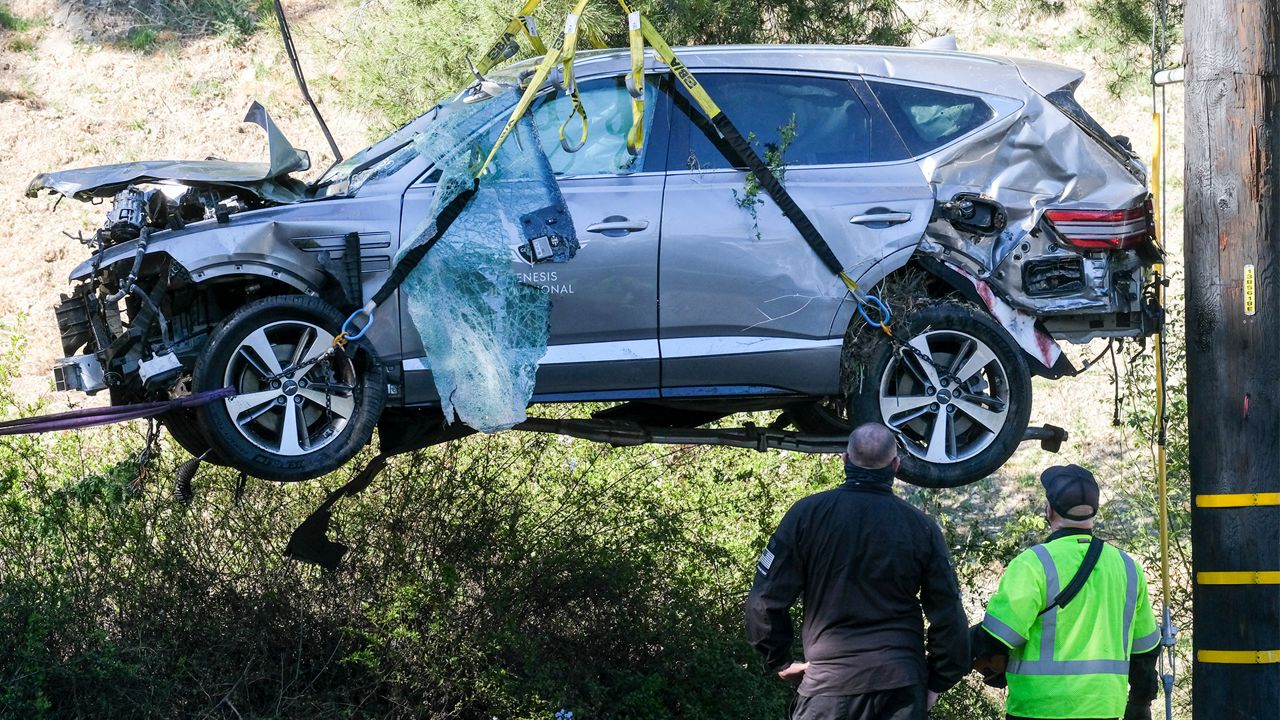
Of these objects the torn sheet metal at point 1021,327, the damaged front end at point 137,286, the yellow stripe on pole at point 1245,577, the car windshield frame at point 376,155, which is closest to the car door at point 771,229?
the torn sheet metal at point 1021,327

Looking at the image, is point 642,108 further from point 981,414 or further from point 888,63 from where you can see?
point 981,414

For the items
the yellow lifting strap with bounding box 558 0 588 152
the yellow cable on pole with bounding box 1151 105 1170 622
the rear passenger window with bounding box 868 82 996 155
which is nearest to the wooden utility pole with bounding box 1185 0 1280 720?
the yellow cable on pole with bounding box 1151 105 1170 622

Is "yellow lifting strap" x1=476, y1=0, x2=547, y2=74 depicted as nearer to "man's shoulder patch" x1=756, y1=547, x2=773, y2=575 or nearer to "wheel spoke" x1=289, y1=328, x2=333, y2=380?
"wheel spoke" x1=289, y1=328, x2=333, y2=380

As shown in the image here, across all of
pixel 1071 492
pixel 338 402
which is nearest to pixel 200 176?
pixel 338 402

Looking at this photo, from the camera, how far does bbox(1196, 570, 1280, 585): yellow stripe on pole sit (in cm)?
588

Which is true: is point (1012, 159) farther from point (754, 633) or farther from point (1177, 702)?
point (1177, 702)

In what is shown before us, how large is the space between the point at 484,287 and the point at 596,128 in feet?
3.08

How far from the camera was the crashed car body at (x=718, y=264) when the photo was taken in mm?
5926

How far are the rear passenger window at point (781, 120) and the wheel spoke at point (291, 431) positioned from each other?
7.03ft

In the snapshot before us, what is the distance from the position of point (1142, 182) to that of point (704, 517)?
4807mm

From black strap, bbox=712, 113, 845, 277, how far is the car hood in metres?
2.06

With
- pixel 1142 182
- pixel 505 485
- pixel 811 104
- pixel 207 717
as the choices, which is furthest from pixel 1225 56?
pixel 207 717

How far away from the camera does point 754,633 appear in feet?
16.5

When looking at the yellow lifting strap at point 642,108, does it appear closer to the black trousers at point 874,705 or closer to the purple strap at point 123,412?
the purple strap at point 123,412
